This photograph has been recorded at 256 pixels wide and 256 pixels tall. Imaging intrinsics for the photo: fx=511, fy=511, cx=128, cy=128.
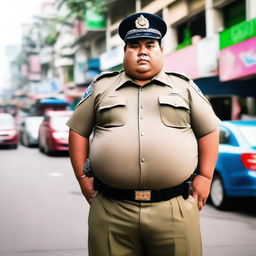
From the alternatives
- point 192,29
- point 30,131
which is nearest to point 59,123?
point 30,131

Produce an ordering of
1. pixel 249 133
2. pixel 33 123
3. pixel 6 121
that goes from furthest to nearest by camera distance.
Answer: pixel 33 123 → pixel 6 121 → pixel 249 133

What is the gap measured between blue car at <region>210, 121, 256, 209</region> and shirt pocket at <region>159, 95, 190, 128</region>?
14.6 feet

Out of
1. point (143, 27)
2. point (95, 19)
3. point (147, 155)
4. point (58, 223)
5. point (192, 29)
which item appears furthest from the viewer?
point (95, 19)

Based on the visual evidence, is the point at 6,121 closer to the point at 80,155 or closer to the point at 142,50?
the point at 80,155

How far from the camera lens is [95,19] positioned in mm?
36094

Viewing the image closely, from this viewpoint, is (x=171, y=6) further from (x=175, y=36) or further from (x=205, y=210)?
(x=205, y=210)

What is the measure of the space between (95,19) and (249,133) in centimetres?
2993

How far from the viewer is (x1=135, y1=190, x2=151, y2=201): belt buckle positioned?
265 centimetres

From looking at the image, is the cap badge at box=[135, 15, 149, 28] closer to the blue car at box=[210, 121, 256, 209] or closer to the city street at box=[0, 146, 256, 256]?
the city street at box=[0, 146, 256, 256]

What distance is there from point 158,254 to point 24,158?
47.0 ft

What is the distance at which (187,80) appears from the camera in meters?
2.80

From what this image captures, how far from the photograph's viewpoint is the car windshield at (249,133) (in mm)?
7234

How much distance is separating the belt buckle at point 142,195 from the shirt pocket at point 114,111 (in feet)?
1.20

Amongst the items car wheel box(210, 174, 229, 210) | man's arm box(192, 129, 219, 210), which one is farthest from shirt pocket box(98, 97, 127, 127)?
car wheel box(210, 174, 229, 210)
